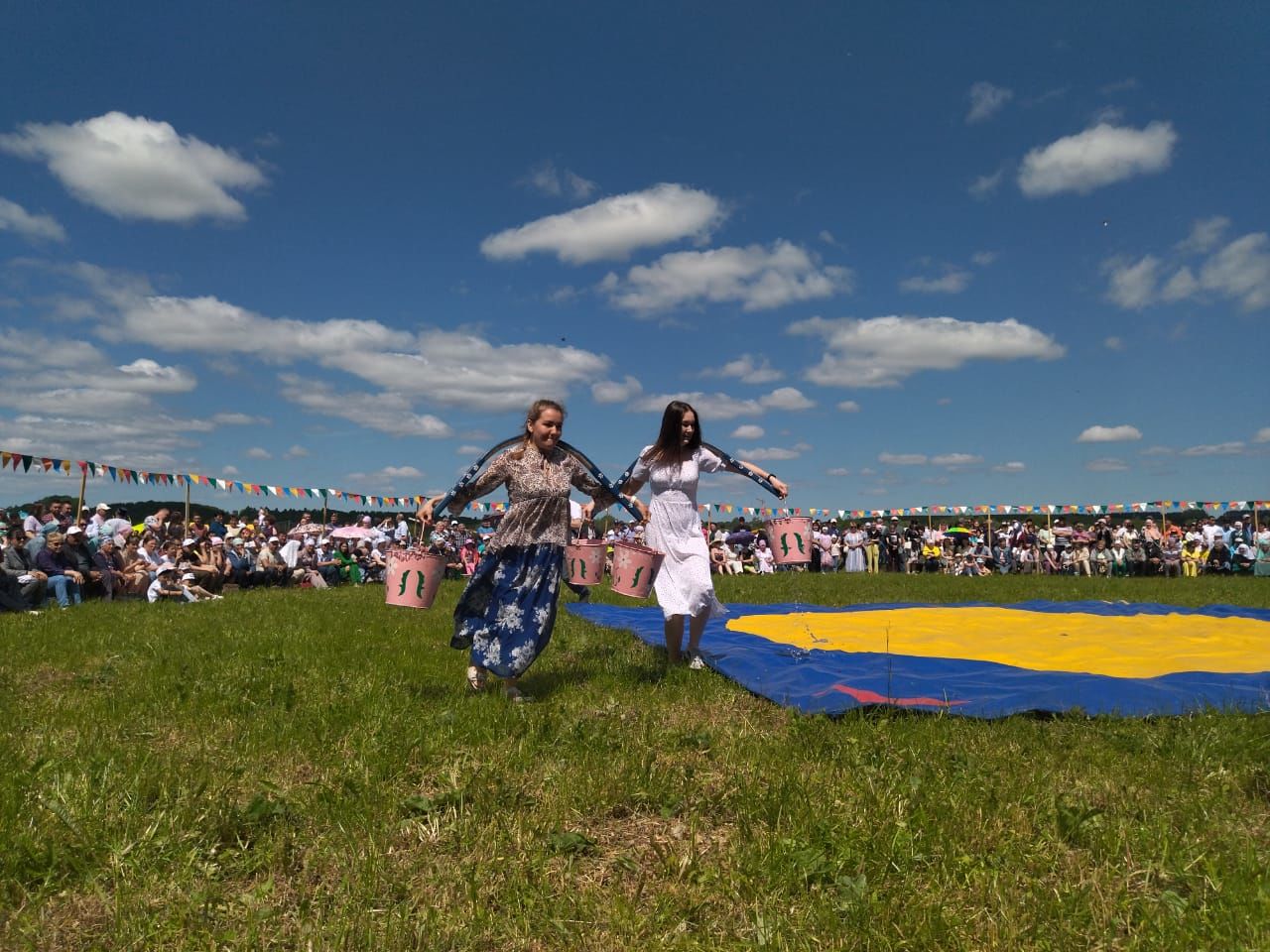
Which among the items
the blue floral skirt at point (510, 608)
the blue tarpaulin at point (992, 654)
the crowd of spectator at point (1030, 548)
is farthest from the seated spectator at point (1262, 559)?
the blue floral skirt at point (510, 608)

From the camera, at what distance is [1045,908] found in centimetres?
259

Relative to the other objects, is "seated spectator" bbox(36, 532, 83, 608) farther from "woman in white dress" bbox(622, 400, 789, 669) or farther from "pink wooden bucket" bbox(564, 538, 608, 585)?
"woman in white dress" bbox(622, 400, 789, 669)

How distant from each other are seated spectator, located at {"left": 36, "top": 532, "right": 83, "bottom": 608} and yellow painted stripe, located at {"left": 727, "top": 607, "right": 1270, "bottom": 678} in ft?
33.3

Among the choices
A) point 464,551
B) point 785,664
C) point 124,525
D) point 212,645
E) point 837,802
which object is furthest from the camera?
point 464,551

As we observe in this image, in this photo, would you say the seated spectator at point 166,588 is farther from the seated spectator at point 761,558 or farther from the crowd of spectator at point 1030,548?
the seated spectator at point 761,558

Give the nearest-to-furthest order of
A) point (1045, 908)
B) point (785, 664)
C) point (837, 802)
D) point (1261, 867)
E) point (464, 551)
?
1. point (1045, 908)
2. point (1261, 867)
3. point (837, 802)
4. point (785, 664)
5. point (464, 551)

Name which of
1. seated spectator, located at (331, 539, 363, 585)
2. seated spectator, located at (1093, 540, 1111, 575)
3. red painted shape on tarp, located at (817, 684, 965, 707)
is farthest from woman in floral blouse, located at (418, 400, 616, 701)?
seated spectator, located at (1093, 540, 1111, 575)

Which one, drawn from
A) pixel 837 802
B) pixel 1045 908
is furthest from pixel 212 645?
pixel 1045 908

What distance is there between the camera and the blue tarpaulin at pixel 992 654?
5.17m

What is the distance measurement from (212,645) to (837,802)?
20.6ft

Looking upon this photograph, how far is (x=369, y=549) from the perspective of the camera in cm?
2252

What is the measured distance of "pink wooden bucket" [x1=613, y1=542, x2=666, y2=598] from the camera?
6281 millimetres

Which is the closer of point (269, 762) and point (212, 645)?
point (269, 762)

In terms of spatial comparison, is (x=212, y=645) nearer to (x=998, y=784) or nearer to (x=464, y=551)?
(x=998, y=784)
